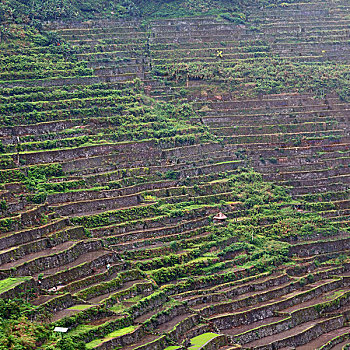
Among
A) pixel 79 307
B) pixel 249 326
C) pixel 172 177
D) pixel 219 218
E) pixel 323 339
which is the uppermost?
pixel 172 177

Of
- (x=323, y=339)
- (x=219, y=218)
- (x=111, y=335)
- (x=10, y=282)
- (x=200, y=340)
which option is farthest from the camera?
(x=219, y=218)

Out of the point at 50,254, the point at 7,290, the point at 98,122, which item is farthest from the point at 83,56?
the point at 7,290

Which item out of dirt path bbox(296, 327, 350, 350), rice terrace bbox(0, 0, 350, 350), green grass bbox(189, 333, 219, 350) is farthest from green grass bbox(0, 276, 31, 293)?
dirt path bbox(296, 327, 350, 350)

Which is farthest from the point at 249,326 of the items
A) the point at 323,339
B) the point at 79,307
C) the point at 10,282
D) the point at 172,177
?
the point at 10,282

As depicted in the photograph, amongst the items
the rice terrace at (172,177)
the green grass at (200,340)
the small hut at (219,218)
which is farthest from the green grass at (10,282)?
the small hut at (219,218)

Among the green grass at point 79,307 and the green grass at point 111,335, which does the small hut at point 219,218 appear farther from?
the green grass at point 79,307

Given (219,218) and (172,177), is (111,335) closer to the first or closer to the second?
(219,218)
